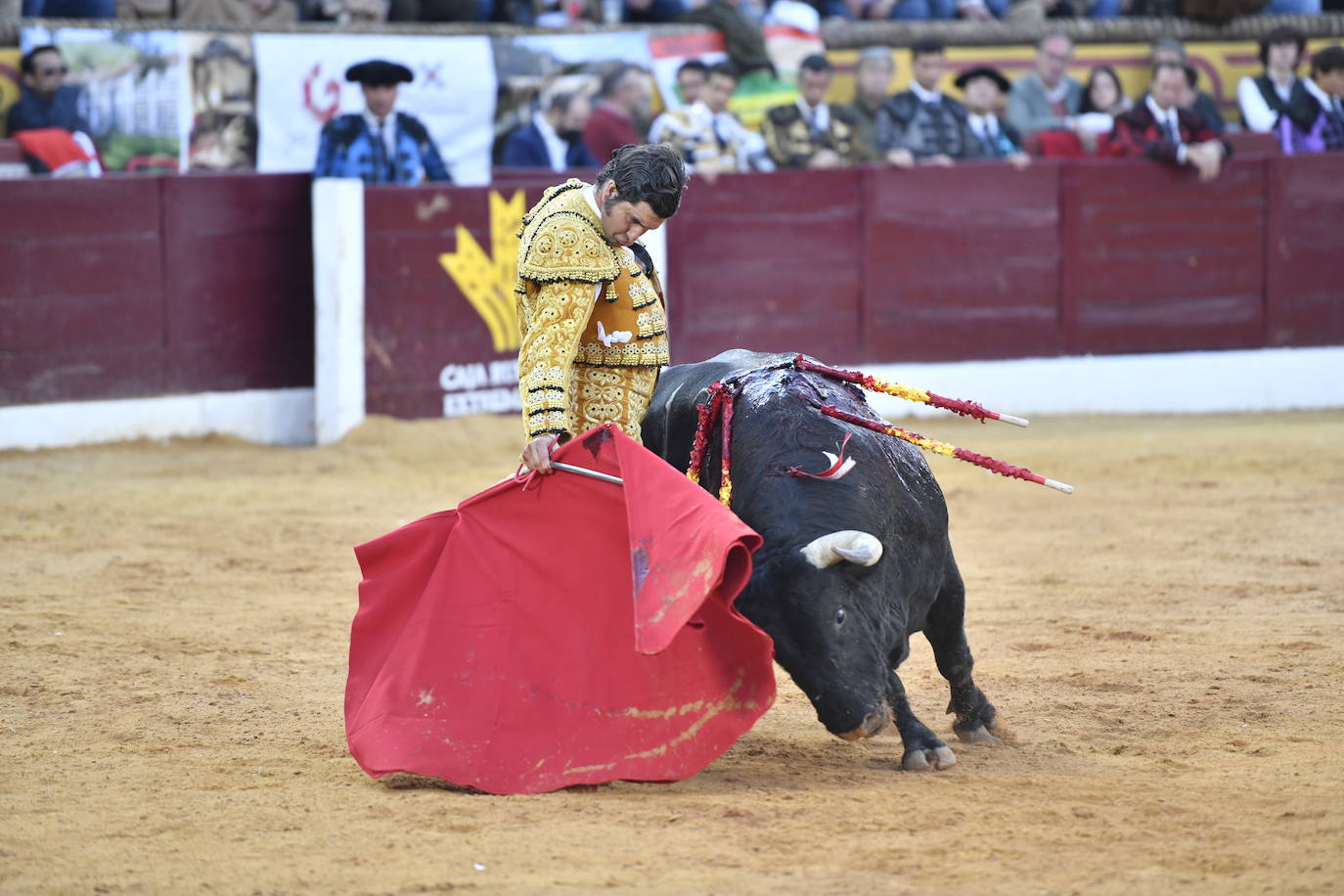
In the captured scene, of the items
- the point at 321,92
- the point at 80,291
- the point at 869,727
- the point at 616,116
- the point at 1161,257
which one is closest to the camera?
the point at 869,727

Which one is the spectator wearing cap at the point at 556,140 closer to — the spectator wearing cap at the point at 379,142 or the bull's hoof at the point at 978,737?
the spectator wearing cap at the point at 379,142

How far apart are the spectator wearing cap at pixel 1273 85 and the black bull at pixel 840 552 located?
6912 millimetres

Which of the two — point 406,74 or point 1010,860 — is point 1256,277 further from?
point 1010,860

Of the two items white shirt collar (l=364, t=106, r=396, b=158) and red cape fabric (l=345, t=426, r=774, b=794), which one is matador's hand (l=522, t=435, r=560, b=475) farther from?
white shirt collar (l=364, t=106, r=396, b=158)

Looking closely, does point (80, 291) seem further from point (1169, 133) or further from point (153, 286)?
point (1169, 133)


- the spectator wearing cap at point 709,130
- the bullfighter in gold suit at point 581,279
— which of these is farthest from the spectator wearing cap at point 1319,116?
the bullfighter in gold suit at point 581,279

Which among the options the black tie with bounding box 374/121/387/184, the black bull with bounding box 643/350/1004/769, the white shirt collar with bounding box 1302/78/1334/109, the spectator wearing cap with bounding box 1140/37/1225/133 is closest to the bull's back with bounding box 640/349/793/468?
the black bull with bounding box 643/350/1004/769

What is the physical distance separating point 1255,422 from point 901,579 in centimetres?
590

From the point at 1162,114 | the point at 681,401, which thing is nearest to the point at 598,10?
the point at 1162,114

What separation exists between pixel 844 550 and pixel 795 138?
6.03 m

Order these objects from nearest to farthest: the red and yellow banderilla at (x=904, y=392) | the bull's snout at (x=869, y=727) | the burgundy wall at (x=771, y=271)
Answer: the bull's snout at (x=869, y=727) → the red and yellow banderilla at (x=904, y=392) → the burgundy wall at (x=771, y=271)

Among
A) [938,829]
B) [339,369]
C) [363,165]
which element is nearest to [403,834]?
[938,829]

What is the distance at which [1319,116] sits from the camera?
963 cm

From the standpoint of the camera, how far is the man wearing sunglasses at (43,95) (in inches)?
295
